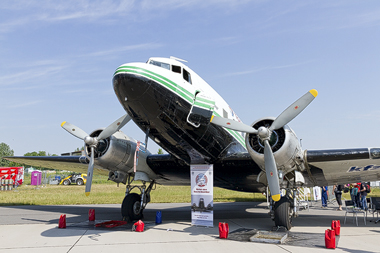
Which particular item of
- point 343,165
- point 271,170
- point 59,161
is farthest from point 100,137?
point 343,165

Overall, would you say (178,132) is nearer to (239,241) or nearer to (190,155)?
(190,155)

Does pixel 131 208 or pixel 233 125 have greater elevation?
pixel 233 125

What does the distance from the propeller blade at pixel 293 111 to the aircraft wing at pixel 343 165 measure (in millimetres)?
1697

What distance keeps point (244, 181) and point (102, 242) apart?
634 centimetres

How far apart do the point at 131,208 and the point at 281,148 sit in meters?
6.27

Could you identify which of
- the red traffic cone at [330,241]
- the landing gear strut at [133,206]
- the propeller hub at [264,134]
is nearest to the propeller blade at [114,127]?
the landing gear strut at [133,206]

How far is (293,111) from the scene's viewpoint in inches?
347

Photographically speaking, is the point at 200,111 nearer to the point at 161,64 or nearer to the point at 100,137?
the point at 161,64

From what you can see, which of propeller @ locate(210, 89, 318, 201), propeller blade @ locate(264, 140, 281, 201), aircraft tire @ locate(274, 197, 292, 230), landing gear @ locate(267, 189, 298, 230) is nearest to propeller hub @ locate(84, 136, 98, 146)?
propeller @ locate(210, 89, 318, 201)

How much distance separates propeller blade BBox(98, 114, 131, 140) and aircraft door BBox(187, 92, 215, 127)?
9.06ft

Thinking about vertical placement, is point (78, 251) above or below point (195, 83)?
below

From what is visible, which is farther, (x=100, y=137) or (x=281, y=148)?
(x=100, y=137)

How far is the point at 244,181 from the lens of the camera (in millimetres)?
12383

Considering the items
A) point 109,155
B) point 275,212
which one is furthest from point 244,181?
point 109,155
